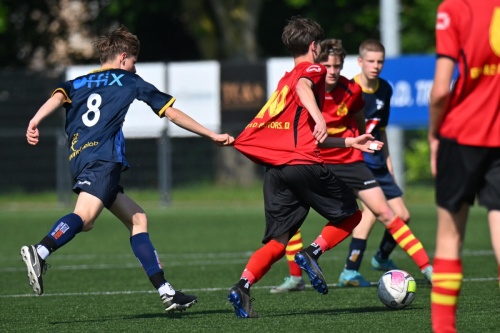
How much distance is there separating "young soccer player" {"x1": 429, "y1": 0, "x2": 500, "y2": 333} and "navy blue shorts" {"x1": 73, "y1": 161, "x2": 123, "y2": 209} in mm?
2666

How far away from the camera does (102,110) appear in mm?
7539

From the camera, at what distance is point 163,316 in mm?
7680

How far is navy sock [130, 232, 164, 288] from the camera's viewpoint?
295 inches

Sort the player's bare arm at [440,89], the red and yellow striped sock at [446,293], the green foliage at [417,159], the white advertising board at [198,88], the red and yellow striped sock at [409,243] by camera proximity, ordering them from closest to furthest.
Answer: the player's bare arm at [440,89] < the red and yellow striped sock at [446,293] < the red and yellow striped sock at [409,243] < the white advertising board at [198,88] < the green foliage at [417,159]

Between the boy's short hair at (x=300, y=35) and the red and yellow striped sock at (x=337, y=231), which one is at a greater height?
the boy's short hair at (x=300, y=35)

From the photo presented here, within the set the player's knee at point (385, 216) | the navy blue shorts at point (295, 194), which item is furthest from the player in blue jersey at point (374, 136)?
the navy blue shorts at point (295, 194)

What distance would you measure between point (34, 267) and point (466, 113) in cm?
310

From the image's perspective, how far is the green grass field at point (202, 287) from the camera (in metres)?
7.12

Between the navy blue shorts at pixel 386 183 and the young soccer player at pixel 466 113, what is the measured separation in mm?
4399

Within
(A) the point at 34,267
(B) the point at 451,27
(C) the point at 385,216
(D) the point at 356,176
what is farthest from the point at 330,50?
(B) the point at 451,27

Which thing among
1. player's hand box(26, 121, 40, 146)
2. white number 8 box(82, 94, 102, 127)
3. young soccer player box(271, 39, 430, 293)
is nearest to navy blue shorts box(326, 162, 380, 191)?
young soccer player box(271, 39, 430, 293)

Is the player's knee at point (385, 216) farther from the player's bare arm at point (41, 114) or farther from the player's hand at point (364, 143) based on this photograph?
the player's bare arm at point (41, 114)

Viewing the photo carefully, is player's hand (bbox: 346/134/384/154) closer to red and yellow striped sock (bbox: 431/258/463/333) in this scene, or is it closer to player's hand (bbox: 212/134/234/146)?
player's hand (bbox: 212/134/234/146)

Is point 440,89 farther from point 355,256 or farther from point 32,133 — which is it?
point 355,256
